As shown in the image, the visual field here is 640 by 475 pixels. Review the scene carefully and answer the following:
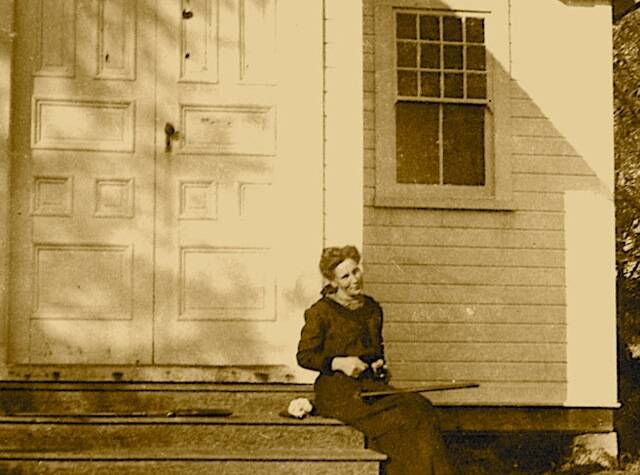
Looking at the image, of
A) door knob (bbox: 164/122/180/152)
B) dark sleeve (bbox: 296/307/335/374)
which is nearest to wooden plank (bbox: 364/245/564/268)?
door knob (bbox: 164/122/180/152)

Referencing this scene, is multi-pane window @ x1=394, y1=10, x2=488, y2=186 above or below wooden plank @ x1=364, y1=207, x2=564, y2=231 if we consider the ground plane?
above

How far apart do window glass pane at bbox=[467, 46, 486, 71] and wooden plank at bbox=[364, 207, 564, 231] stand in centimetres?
124

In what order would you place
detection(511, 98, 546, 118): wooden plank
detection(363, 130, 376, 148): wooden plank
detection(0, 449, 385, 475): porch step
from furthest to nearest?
1. detection(511, 98, 546, 118): wooden plank
2. detection(363, 130, 376, 148): wooden plank
3. detection(0, 449, 385, 475): porch step

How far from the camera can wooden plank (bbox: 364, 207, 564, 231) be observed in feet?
32.6

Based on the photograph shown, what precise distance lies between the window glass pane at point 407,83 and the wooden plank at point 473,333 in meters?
1.91

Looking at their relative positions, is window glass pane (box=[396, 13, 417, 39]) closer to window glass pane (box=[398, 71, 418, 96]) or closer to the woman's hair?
window glass pane (box=[398, 71, 418, 96])

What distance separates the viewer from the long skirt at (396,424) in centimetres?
653

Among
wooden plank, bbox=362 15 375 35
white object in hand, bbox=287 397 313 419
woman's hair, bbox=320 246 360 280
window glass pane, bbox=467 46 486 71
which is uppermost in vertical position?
wooden plank, bbox=362 15 375 35

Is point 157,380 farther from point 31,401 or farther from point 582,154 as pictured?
point 582,154

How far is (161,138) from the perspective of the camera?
7.49 metres

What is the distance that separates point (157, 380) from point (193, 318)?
0.43 m

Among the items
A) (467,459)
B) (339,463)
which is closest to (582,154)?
(467,459)

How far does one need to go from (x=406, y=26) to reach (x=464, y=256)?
1.96m

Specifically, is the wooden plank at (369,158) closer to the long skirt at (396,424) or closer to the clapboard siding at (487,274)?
the clapboard siding at (487,274)
